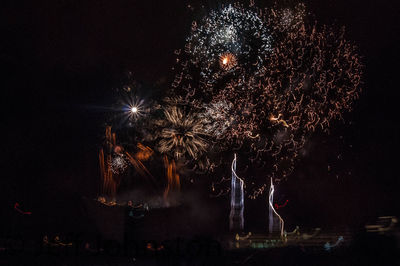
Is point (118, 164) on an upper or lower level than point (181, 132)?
lower

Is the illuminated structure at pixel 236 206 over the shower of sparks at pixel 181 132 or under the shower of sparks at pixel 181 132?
under

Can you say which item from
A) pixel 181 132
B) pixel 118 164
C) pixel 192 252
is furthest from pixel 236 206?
pixel 192 252

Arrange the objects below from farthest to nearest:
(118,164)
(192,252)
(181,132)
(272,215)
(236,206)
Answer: (272,215), (236,206), (118,164), (181,132), (192,252)

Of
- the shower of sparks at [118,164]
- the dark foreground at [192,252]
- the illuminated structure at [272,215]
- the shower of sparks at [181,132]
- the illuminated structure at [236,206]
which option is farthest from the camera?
the illuminated structure at [272,215]

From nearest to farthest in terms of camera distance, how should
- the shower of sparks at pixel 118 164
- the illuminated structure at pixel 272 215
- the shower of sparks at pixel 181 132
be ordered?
1. the shower of sparks at pixel 181 132
2. the shower of sparks at pixel 118 164
3. the illuminated structure at pixel 272 215

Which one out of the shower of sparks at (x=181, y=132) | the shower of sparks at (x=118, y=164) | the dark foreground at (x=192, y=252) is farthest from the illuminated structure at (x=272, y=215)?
the shower of sparks at (x=118, y=164)

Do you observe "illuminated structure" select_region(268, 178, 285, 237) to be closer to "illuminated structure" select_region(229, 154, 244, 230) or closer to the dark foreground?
"illuminated structure" select_region(229, 154, 244, 230)

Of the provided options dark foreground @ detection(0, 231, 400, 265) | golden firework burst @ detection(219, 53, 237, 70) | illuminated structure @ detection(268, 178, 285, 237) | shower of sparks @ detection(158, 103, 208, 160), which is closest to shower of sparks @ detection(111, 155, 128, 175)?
shower of sparks @ detection(158, 103, 208, 160)

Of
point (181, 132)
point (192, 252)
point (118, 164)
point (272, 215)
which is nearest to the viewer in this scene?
point (192, 252)

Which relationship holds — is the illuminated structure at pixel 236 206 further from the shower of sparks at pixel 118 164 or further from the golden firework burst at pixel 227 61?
the golden firework burst at pixel 227 61

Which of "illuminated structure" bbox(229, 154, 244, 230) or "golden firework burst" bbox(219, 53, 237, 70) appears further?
"illuminated structure" bbox(229, 154, 244, 230)

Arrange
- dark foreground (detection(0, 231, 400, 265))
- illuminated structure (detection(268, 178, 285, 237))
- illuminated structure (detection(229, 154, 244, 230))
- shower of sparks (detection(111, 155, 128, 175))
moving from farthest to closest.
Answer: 1. illuminated structure (detection(268, 178, 285, 237))
2. illuminated structure (detection(229, 154, 244, 230))
3. shower of sparks (detection(111, 155, 128, 175))
4. dark foreground (detection(0, 231, 400, 265))

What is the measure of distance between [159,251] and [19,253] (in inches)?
148

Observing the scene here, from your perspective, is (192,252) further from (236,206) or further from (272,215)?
(272,215)
